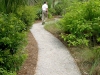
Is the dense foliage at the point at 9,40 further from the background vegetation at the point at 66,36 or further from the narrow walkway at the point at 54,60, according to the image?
the narrow walkway at the point at 54,60

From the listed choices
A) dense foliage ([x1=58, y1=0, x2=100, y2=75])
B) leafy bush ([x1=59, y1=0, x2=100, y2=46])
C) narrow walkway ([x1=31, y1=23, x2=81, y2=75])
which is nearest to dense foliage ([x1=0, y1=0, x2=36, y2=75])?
narrow walkway ([x1=31, y1=23, x2=81, y2=75])

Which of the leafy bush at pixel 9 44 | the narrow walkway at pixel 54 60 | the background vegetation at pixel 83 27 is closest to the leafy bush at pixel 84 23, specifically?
the background vegetation at pixel 83 27

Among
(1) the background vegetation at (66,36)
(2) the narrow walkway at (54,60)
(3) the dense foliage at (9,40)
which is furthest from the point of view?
(2) the narrow walkway at (54,60)

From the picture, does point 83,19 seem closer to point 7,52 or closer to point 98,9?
point 98,9

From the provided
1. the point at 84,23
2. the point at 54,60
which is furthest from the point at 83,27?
the point at 54,60

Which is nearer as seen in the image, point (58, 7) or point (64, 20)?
point (64, 20)

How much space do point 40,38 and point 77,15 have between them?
8.86 ft

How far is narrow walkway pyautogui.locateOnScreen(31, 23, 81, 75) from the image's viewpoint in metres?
6.23

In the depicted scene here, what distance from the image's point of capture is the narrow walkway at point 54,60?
20.4 ft

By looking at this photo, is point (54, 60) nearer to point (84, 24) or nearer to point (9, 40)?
point (84, 24)

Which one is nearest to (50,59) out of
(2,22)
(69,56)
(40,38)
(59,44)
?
(69,56)

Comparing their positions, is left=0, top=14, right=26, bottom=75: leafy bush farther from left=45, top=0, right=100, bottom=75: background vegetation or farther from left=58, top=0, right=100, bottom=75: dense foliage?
left=58, top=0, right=100, bottom=75: dense foliage

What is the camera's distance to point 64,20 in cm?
995

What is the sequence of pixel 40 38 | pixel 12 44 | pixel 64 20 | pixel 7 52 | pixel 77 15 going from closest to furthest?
1. pixel 7 52
2. pixel 12 44
3. pixel 77 15
4. pixel 64 20
5. pixel 40 38
